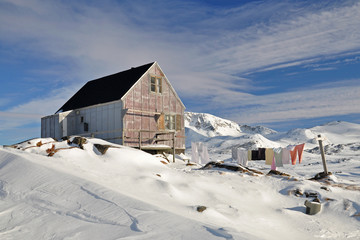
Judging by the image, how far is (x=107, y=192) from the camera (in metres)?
9.39

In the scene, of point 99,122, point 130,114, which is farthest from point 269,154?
point 99,122

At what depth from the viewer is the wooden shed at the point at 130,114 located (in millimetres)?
23672

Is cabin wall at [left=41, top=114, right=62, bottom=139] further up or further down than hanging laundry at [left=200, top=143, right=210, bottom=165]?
further up

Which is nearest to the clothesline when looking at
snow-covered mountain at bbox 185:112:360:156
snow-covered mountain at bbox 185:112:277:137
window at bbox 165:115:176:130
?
snow-covered mountain at bbox 185:112:360:156

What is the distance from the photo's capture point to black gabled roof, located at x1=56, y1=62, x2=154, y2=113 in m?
24.8

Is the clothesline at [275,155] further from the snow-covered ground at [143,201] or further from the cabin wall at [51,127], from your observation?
the cabin wall at [51,127]

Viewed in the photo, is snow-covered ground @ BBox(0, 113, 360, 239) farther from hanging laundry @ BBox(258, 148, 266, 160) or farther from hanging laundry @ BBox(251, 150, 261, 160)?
hanging laundry @ BBox(251, 150, 261, 160)

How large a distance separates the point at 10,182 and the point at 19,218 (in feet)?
8.38

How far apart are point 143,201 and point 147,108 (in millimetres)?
16416

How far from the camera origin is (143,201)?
29.1 feet

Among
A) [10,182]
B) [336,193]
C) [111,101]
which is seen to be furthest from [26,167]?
[111,101]

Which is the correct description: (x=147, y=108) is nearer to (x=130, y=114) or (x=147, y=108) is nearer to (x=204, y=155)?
(x=130, y=114)

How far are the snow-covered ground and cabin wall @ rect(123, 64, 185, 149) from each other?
8143mm

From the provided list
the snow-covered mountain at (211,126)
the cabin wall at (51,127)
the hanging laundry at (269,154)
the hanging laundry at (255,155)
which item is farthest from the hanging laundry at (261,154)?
the snow-covered mountain at (211,126)
